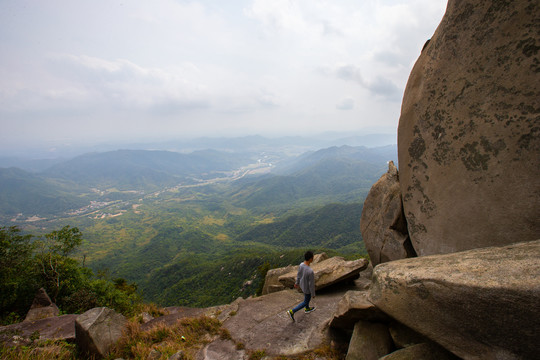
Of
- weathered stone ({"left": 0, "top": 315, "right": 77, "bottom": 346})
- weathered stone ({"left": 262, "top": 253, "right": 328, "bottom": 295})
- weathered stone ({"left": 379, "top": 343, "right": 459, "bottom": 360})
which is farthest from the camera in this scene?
weathered stone ({"left": 262, "top": 253, "right": 328, "bottom": 295})

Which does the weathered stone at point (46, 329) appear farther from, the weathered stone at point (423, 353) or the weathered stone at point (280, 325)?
the weathered stone at point (423, 353)

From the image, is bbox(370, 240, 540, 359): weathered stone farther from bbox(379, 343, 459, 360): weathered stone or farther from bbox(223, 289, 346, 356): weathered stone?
bbox(223, 289, 346, 356): weathered stone

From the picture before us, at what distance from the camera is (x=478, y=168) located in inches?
273

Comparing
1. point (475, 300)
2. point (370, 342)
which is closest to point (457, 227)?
point (475, 300)

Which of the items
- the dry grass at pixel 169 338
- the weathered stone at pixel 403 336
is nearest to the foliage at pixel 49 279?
the dry grass at pixel 169 338

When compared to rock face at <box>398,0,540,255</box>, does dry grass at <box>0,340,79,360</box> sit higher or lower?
lower

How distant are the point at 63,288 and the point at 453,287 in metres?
32.7

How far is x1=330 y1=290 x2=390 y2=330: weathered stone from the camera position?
7.05m

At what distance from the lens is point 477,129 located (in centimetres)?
702

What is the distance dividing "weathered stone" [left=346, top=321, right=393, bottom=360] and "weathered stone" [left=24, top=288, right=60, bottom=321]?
21.5m

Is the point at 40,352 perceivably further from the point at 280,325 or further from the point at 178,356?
the point at 280,325

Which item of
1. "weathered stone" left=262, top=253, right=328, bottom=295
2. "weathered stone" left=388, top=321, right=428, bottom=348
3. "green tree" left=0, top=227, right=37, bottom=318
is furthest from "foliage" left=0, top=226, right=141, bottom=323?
"weathered stone" left=388, top=321, right=428, bottom=348

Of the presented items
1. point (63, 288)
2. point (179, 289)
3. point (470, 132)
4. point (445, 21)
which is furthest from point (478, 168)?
point (179, 289)

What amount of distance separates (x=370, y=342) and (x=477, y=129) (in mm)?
7163
